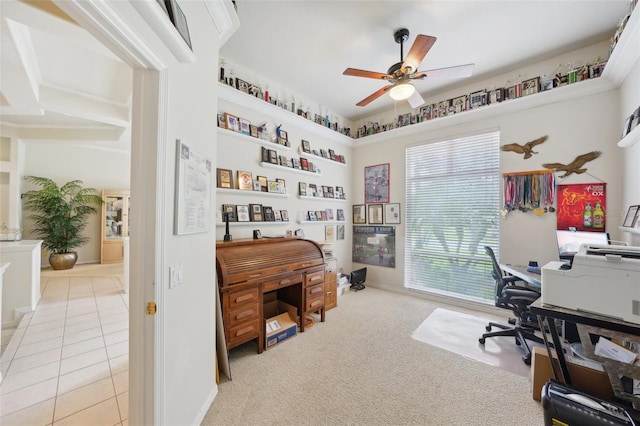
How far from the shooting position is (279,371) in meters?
2.13

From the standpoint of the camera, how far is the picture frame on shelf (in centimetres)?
455

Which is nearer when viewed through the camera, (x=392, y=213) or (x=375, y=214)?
(x=392, y=213)

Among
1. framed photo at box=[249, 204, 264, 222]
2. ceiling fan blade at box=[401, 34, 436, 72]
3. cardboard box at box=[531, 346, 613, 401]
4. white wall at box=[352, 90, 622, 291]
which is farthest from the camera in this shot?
framed photo at box=[249, 204, 264, 222]

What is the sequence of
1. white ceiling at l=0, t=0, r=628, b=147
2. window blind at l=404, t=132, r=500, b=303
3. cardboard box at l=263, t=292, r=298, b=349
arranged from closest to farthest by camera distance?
white ceiling at l=0, t=0, r=628, b=147 → cardboard box at l=263, t=292, r=298, b=349 → window blind at l=404, t=132, r=500, b=303

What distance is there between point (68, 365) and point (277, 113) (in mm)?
3530

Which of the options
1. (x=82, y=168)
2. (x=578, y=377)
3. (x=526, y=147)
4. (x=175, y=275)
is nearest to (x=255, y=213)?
(x=175, y=275)

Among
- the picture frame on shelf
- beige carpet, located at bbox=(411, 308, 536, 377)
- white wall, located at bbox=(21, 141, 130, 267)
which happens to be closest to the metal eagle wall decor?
the picture frame on shelf

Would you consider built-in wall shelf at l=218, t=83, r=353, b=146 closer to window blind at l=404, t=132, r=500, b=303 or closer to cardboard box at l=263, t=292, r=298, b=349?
window blind at l=404, t=132, r=500, b=303

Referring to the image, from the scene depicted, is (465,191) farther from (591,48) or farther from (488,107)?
(591,48)

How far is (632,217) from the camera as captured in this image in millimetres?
2209

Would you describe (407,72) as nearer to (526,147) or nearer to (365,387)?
(526,147)

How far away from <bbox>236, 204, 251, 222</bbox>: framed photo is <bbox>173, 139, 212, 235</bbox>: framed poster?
4.14 feet

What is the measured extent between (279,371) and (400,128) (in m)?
3.96

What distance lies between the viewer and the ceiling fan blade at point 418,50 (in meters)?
1.94
